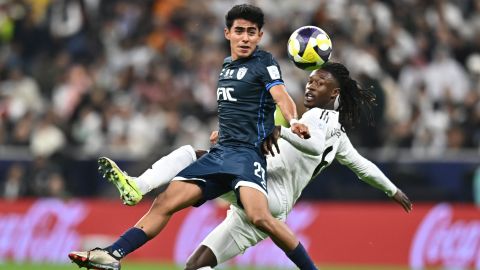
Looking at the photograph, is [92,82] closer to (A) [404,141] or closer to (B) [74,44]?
(B) [74,44]

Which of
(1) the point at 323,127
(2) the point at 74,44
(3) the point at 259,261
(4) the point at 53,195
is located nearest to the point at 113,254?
(1) the point at 323,127

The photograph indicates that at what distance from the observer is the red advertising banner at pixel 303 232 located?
1647 centimetres

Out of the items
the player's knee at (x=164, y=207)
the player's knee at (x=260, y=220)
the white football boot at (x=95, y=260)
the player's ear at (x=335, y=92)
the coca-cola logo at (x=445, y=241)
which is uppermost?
the player's ear at (x=335, y=92)

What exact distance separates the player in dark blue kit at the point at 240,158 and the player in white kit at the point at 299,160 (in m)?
0.22

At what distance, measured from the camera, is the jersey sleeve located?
9.70 meters

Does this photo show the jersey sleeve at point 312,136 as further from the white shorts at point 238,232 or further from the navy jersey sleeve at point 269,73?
the white shorts at point 238,232

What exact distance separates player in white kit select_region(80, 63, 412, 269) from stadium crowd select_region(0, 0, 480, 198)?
23.3 feet

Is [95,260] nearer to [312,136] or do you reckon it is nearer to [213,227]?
[312,136]

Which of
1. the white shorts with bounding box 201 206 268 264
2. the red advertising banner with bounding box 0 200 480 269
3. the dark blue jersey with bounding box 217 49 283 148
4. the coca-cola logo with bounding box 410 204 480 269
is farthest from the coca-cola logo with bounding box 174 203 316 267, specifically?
the dark blue jersey with bounding box 217 49 283 148

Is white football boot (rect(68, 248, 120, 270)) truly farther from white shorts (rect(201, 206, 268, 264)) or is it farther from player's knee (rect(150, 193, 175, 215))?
white shorts (rect(201, 206, 268, 264))

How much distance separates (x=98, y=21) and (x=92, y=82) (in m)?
1.99

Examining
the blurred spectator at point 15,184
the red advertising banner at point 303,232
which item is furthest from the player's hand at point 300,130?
the blurred spectator at point 15,184

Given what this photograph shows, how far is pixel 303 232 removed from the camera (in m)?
16.7

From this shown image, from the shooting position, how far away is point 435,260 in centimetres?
1639
